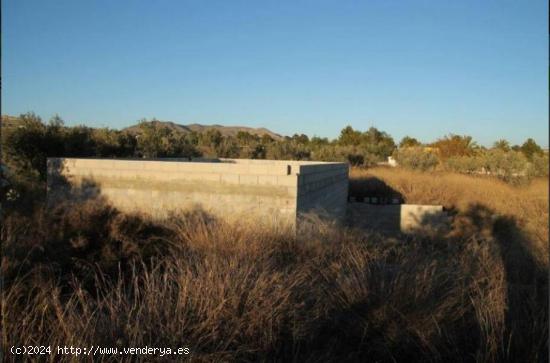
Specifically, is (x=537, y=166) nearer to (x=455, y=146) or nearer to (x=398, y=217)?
(x=398, y=217)

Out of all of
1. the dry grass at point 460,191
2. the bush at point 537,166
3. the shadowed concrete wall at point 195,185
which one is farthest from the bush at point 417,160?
the shadowed concrete wall at point 195,185

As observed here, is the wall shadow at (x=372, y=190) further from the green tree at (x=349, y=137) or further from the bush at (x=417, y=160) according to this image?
the green tree at (x=349, y=137)

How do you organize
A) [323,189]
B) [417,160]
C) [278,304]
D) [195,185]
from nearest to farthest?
[278,304]
[195,185]
[323,189]
[417,160]

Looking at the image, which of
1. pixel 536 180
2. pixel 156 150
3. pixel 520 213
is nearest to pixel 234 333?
pixel 520 213

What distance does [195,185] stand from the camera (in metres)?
10.3

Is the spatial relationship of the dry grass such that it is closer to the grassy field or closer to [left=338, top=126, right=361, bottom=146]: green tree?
the grassy field

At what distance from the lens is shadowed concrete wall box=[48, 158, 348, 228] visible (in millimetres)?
9781

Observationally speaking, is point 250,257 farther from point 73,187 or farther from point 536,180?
point 536,180

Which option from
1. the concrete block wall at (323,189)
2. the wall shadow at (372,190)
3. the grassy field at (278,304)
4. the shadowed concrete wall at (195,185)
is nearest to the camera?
the grassy field at (278,304)

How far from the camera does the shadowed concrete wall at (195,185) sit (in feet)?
32.1

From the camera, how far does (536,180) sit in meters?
20.6

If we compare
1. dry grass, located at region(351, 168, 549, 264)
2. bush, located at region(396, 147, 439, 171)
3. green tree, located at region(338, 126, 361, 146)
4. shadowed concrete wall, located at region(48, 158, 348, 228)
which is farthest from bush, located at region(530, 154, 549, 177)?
green tree, located at region(338, 126, 361, 146)

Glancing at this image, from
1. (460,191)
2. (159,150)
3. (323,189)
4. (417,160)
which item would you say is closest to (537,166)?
(460,191)

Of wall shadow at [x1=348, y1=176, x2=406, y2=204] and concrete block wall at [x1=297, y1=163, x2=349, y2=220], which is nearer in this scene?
concrete block wall at [x1=297, y1=163, x2=349, y2=220]
